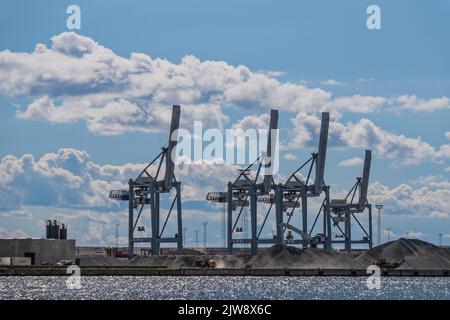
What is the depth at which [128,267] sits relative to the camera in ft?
648

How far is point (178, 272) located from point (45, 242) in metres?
23.4
